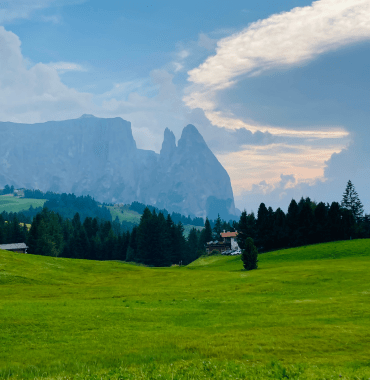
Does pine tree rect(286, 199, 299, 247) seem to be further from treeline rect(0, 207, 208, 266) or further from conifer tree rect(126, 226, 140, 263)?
conifer tree rect(126, 226, 140, 263)

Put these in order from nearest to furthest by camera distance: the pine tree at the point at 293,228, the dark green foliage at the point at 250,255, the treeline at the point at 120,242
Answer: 1. the dark green foliage at the point at 250,255
2. the pine tree at the point at 293,228
3. the treeline at the point at 120,242

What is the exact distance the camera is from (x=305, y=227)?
124 meters

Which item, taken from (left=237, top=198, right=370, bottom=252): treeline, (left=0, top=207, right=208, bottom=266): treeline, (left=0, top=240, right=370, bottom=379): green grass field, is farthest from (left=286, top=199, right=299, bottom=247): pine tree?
(left=0, top=240, right=370, bottom=379): green grass field

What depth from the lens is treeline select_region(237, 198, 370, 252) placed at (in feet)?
395

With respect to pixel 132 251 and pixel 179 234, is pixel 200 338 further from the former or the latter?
pixel 179 234

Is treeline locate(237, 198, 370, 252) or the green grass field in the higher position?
treeline locate(237, 198, 370, 252)

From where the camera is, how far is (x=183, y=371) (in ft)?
49.6

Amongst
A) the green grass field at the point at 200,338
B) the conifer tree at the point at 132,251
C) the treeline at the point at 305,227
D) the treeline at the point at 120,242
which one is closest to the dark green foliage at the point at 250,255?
the green grass field at the point at 200,338

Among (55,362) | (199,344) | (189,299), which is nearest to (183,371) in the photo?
(199,344)

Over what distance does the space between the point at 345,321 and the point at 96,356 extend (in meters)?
18.8

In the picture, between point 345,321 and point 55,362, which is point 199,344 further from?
point 345,321

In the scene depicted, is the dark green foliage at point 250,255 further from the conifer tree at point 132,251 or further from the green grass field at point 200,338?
the conifer tree at point 132,251

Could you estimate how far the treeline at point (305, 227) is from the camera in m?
120

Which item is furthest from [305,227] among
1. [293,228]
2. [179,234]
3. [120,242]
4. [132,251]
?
[120,242]
